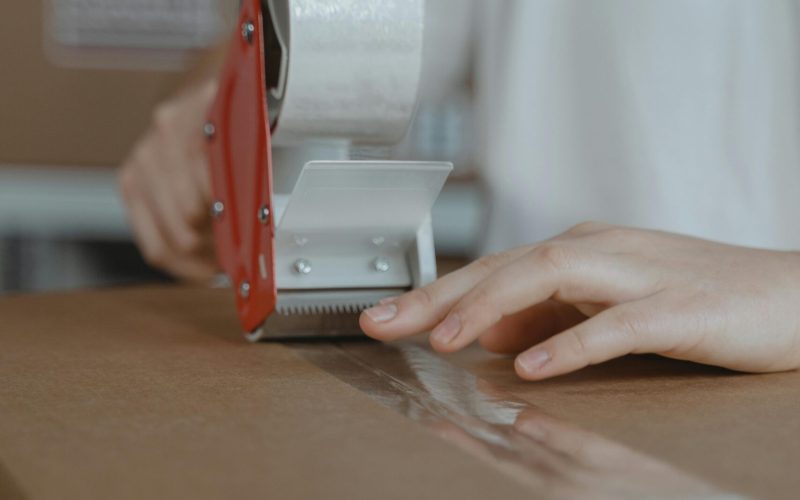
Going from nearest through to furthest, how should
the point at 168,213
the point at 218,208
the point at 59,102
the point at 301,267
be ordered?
1. the point at 301,267
2. the point at 218,208
3. the point at 168,213
4. the point at 59,102

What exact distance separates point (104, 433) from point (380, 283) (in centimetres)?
30

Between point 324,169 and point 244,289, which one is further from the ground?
point 324,169

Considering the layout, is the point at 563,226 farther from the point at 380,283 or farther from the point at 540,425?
the point at 540,425

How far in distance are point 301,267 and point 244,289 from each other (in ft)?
0.20

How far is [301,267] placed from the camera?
721 millimetres

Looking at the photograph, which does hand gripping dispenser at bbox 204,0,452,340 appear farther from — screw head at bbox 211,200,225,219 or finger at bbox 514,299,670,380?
finger at bbox 514,299,670,380

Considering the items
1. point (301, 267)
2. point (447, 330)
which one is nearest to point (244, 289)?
point (301, 267)

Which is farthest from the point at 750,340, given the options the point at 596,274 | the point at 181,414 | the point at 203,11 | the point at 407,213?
the point at 203,11

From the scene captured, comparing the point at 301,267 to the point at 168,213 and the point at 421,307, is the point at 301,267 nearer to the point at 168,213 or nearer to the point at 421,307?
the point at 421,307

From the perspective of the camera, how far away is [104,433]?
1.60ft

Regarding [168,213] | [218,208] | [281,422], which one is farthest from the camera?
[168,213]

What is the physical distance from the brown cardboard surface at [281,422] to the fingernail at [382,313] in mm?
47

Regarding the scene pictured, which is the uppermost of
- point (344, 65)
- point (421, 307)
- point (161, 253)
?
point (344, 65)

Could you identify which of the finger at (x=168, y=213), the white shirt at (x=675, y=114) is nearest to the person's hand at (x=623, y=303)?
the white shirt at (x=675, y=114)
